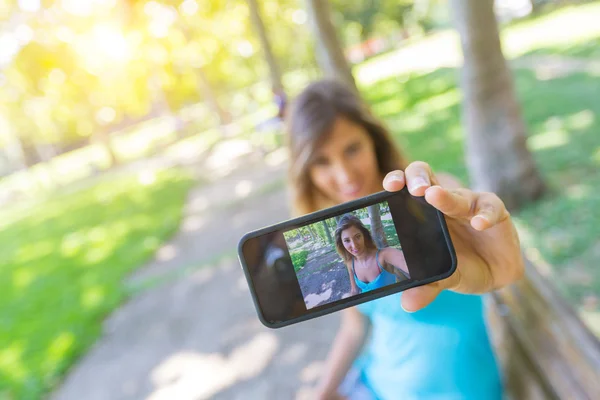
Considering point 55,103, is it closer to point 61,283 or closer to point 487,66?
point 61,283

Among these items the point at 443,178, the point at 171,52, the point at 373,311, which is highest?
the point at 171,52

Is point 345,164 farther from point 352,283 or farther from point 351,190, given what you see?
point 352,283

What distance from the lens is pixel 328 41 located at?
4211 millimetres

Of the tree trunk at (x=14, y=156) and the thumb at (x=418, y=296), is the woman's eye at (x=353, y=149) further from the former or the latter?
the tree trunk at (x=14, y=156)

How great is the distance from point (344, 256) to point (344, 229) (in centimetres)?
7

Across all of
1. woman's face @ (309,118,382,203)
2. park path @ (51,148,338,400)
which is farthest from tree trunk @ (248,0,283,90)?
woman's face @ (309,118,382,203)

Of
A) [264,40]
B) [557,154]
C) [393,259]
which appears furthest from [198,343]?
[264,40]

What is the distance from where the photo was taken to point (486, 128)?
4016 millimetres

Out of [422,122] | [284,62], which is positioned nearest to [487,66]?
[422,122]

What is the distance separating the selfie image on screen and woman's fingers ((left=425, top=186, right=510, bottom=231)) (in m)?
0.13

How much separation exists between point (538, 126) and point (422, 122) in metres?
3.07

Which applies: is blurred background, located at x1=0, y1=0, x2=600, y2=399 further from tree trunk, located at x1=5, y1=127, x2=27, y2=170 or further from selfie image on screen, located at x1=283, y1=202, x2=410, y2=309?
tree trunk, located at x1=5, y1=127, x2=27, y2=170

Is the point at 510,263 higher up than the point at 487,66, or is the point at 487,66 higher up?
the point at 487,66

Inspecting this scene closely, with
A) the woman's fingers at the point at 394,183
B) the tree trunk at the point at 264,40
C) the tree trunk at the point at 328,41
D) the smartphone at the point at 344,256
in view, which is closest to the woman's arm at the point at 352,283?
the smartphone at the point at 344,256
